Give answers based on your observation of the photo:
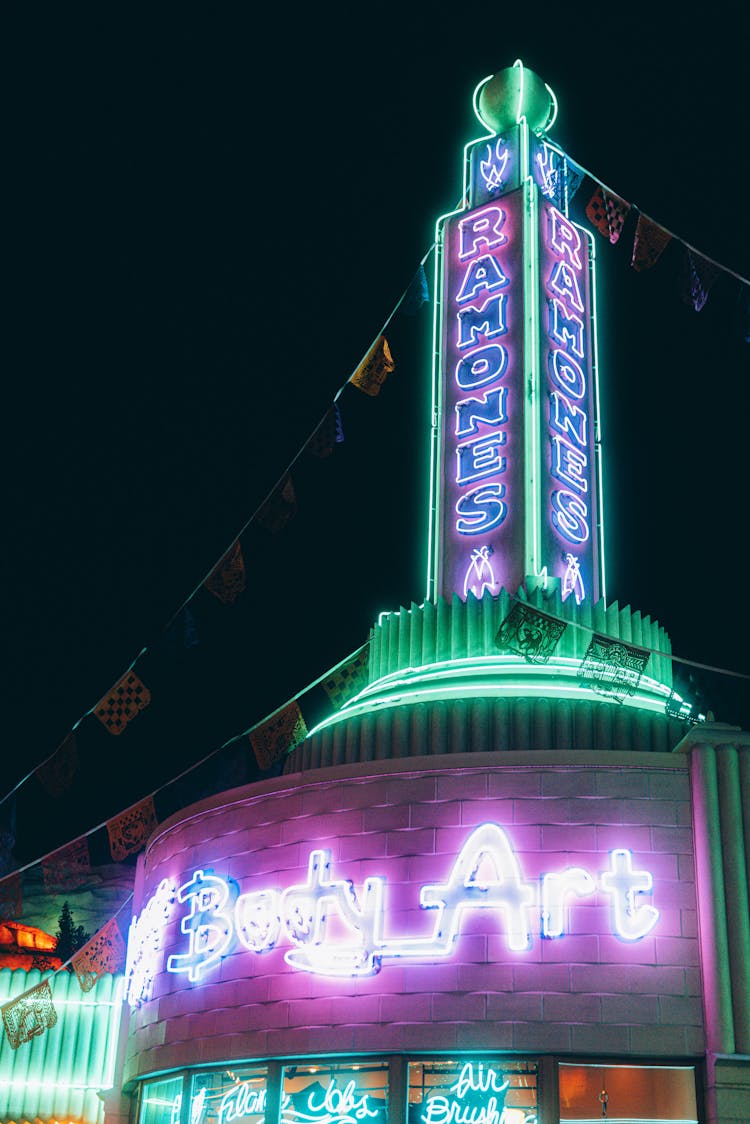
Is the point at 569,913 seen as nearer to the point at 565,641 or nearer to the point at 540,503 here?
the point at 565,641

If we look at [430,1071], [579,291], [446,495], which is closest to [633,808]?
[430,1071]

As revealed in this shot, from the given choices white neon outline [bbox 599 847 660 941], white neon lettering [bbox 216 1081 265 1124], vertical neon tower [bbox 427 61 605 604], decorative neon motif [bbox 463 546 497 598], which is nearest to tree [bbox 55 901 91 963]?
decorative neon motif [bbox 463 546 497 598]

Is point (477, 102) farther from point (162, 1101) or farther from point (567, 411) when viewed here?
point (162, 1101)

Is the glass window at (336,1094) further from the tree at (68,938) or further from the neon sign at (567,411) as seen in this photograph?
the tree at (68,938)

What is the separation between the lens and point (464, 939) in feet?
46.3

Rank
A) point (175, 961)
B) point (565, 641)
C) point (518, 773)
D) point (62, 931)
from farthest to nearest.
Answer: point (62, 931)
point (565, 641)
point (175, 961)
point (518, 773)

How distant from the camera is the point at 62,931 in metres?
49.9

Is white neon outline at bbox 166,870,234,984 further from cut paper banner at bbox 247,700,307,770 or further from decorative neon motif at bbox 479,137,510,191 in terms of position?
decorative neon motif at bbox 479,137,510,191

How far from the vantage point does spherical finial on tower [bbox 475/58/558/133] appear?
1027 inches

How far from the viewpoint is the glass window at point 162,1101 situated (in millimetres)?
16328

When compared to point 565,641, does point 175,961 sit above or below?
below

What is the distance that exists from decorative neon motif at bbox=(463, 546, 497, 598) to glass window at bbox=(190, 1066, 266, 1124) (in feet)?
28.0

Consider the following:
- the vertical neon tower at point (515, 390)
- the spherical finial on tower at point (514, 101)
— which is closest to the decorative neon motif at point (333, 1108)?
the vertical neon tower at point (515, 390)

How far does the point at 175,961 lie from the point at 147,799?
3.24 m
